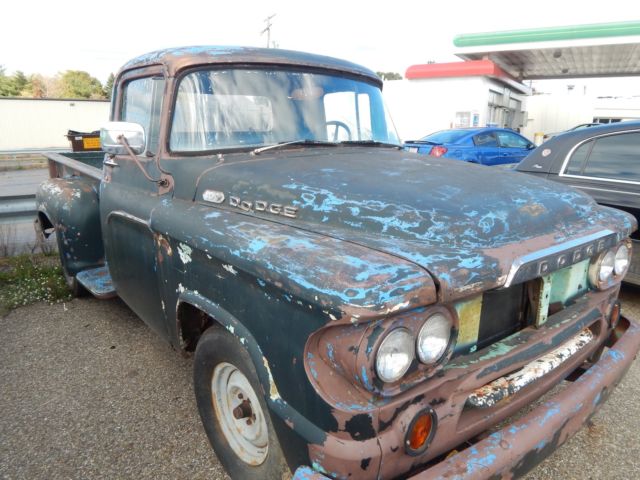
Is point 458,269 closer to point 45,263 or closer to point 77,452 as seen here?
point 77,452

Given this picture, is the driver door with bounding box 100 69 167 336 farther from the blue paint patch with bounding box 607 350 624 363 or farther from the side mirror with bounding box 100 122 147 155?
the blue paint patch with bounding box 607 350 624 363

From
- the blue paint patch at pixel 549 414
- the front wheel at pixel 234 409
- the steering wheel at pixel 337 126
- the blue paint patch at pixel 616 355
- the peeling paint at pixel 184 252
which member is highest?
the steering wheel at pixel 337 126

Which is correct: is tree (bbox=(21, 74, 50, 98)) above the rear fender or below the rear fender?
above

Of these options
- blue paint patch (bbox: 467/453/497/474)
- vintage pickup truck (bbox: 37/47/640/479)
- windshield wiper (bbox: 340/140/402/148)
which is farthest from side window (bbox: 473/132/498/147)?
blue paint patch (bbox: 467/453/497/474)

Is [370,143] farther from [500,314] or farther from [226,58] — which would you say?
[500,314]

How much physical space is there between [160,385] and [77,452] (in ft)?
2.14

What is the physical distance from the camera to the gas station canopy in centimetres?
1683

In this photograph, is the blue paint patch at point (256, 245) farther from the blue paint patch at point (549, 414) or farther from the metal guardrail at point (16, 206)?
the metal guardrail at point (16, 206)

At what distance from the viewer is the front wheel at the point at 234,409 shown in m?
1.81

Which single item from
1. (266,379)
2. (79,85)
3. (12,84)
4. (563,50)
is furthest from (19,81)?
(266,379)

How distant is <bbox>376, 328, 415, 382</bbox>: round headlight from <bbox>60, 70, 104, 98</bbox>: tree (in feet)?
198

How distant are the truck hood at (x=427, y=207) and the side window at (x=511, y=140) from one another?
935 cm

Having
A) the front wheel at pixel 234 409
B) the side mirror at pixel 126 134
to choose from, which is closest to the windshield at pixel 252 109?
the side mirror at pixel 126 134

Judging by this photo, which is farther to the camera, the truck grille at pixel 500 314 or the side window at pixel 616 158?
the side window at pixel 616 158
